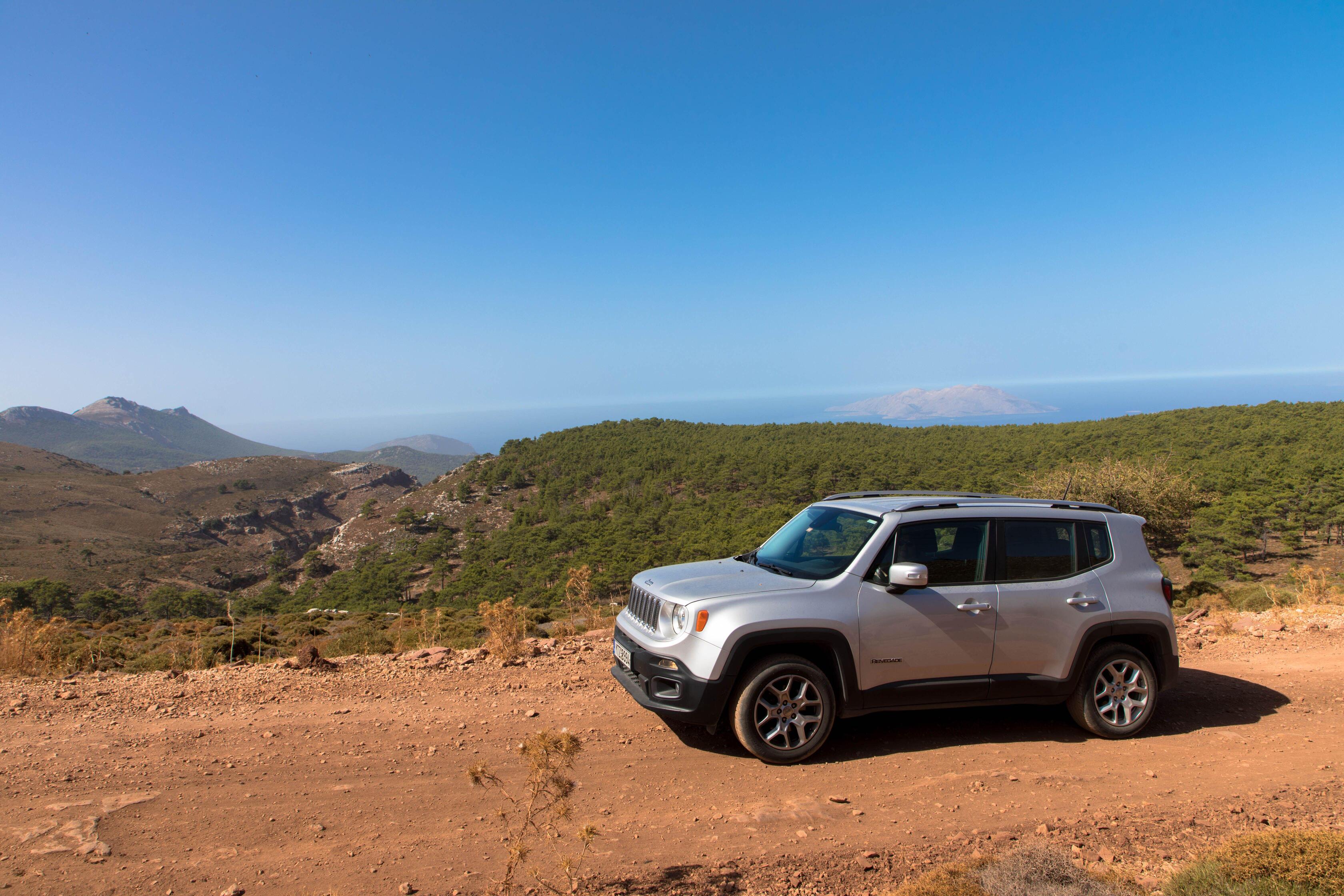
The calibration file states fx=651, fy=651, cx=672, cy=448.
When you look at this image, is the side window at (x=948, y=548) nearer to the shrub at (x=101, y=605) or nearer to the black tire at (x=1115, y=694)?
the black tire at (x=1115, y=694)

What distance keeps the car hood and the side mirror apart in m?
0.56

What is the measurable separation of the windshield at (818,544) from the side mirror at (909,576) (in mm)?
409

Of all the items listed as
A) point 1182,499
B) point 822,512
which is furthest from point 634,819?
point 1182,499

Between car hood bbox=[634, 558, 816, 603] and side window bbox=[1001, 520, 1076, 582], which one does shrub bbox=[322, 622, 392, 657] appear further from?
side window bbox=[1001, 520, 1076, 582]

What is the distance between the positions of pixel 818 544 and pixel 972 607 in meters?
1.19

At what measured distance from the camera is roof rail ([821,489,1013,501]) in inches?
216

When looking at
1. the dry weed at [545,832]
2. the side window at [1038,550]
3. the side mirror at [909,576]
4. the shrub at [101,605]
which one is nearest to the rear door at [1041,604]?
the side window at [1038,550]

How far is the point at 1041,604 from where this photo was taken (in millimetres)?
4859

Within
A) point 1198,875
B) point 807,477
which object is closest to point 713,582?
point 1198,875

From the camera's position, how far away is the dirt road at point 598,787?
3301 millimetres

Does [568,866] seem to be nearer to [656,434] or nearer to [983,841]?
[983,841]

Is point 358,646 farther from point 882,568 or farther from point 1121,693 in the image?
point 1121,693

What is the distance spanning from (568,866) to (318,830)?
1.67 meters

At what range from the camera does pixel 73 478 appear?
342 ft
